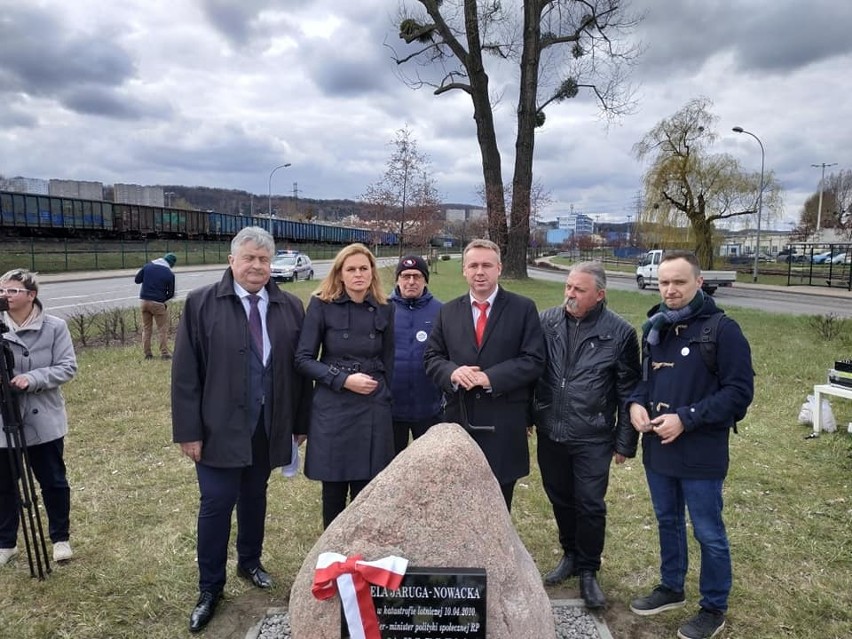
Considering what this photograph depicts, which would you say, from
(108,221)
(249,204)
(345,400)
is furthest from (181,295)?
(249,204)

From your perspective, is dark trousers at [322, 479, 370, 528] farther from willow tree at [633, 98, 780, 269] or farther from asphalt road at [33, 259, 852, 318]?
willow tree at [633, 98, 780, 269]

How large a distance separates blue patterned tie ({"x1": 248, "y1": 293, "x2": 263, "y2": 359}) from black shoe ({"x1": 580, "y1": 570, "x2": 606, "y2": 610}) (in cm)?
232

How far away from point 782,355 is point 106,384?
11298 millimetres

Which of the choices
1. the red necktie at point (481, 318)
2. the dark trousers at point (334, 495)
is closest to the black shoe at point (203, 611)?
the dark trousers at point (334, 495)

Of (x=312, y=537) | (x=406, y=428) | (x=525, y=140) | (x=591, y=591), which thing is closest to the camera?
(x=591, y=591)

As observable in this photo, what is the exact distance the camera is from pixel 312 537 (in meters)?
4.41

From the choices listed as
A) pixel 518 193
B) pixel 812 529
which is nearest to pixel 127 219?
pixel 518 193

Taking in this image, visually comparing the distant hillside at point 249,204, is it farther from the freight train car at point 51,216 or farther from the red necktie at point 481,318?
the red necktie at point 481,318

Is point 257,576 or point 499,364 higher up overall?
point 499,364

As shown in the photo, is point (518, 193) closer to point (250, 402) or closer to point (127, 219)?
point (250, 402)

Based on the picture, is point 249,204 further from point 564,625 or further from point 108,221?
point 564,625

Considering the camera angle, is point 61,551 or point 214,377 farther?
point 61,551

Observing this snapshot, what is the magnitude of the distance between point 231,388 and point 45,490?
1.77 metres

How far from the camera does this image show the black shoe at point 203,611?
328 cm
